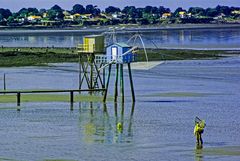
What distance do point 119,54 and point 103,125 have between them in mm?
9152

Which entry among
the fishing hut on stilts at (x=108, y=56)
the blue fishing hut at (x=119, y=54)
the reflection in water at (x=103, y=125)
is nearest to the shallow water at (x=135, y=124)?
the reflection in water at (x=103, y=125)

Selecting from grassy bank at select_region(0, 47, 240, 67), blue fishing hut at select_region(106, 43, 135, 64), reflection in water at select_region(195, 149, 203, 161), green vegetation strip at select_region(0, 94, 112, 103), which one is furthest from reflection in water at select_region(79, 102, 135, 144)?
grassy bank at select_region(0, 47, 240, 67)

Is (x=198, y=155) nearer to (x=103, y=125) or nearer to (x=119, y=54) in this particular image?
(x=103, y=125)

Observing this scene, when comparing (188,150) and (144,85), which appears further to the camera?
(144,85)

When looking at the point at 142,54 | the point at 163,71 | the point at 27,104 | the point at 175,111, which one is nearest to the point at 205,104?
the point at 175,111

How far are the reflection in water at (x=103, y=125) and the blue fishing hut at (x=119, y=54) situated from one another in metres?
2.68

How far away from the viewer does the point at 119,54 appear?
47094 mm

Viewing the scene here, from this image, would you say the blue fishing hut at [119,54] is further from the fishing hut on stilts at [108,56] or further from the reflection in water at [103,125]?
the reflection in water at [103,125]

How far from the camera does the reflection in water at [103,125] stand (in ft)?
112

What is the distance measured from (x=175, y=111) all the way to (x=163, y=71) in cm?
2943

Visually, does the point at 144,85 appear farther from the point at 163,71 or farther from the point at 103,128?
the point at 103,128

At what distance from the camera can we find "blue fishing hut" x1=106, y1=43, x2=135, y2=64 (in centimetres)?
4681

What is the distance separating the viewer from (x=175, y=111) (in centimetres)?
4375

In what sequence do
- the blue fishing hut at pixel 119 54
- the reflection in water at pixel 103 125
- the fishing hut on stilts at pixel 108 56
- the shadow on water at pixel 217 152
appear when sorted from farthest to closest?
the fishing hut on stilts at pixel 108 56 < the blue fishing hut at pixel 119 54 < the reflection in water at pixel 103 125 < the shadow on water at pixel 217 152
